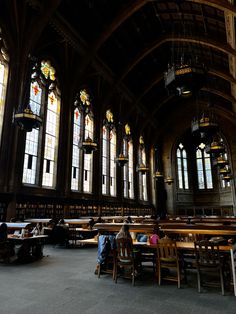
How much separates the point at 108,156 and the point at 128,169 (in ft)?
11.8

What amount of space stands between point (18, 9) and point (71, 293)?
1201cm

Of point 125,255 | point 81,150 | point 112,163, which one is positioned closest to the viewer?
point 125,255

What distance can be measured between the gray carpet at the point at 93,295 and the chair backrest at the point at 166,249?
20.2 inches

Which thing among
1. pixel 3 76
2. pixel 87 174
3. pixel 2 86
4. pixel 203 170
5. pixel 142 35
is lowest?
pixel 87 174

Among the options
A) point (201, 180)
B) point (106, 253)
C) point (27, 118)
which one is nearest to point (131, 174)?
point (201, 180)

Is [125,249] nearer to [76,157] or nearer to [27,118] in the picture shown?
[27,118]

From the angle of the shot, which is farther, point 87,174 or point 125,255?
point 87,174

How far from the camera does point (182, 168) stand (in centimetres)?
2723

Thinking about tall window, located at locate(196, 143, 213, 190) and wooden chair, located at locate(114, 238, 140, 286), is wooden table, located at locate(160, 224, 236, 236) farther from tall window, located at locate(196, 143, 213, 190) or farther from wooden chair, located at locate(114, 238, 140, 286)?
tall window, located at locate(196, 143, 213, 190)

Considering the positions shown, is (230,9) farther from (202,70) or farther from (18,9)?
(18,9)

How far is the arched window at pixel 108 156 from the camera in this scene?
1733 centimetres

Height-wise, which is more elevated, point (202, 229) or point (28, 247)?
point (202, 229)

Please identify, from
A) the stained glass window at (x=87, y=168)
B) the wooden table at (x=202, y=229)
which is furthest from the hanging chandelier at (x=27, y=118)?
the stained glass window at (x=87, y=168)

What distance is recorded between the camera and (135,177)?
21594 millimetres
